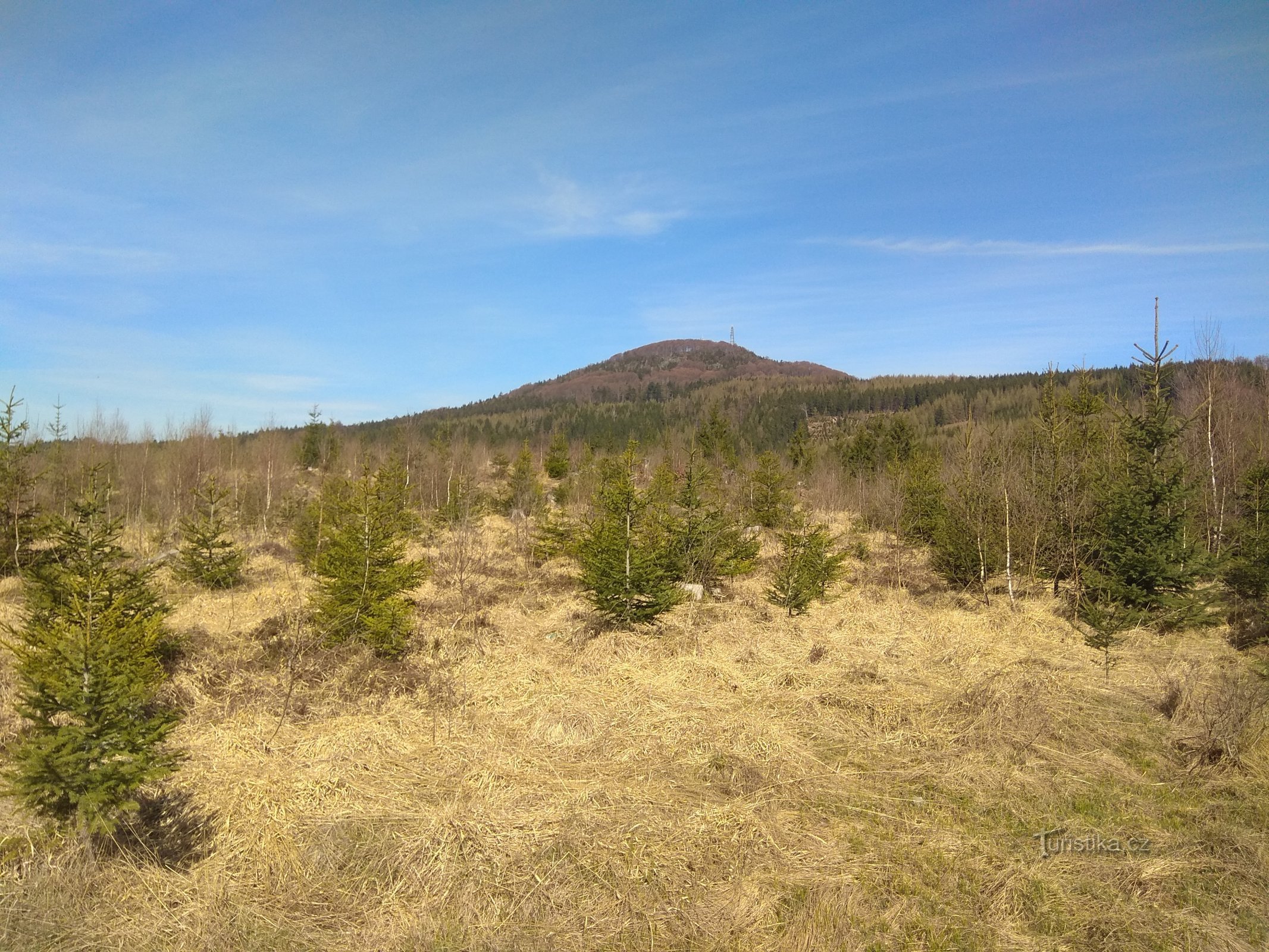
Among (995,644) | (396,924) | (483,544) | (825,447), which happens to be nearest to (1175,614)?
(995,644)

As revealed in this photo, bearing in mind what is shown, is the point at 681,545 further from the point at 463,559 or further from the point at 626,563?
the point at 463,559

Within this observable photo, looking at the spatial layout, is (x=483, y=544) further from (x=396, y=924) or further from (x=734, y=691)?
(x=396, y=924)

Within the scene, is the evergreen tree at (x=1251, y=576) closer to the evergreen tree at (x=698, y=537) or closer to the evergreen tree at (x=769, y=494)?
the evergreen tree at (x=698, y=537)

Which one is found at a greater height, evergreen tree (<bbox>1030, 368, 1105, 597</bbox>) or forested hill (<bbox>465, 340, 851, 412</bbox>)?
forested hill (<bbox>465, 340, 851, 412</bbox>)

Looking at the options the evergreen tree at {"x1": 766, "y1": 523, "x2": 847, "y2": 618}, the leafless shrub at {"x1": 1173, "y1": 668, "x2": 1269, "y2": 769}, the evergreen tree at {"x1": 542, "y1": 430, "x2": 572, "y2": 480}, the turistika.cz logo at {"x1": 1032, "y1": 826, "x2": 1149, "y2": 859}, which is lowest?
the turistika.cz logo at {"x1": 1032, "y1": 826, "x2": 1149, "y2": 859}

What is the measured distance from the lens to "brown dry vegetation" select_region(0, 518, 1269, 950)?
15.1ft

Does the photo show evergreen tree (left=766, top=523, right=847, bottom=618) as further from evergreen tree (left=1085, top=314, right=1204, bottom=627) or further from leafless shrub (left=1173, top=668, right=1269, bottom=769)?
leafless shrub (left=1173, top=668, right=1269, bottom=769)

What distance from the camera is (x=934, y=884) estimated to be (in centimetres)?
509

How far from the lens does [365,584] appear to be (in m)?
11.0

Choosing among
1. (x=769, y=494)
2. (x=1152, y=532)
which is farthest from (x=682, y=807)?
(x=769, y=494)

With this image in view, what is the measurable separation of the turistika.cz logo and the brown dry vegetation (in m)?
0.14

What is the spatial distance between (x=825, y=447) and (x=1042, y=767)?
148 feet

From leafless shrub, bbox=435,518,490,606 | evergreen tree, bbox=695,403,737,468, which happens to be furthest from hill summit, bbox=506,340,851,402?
leafless shrub, bbox=435,518,490,606

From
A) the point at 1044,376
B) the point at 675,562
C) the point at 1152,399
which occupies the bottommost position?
the point at 675,562
